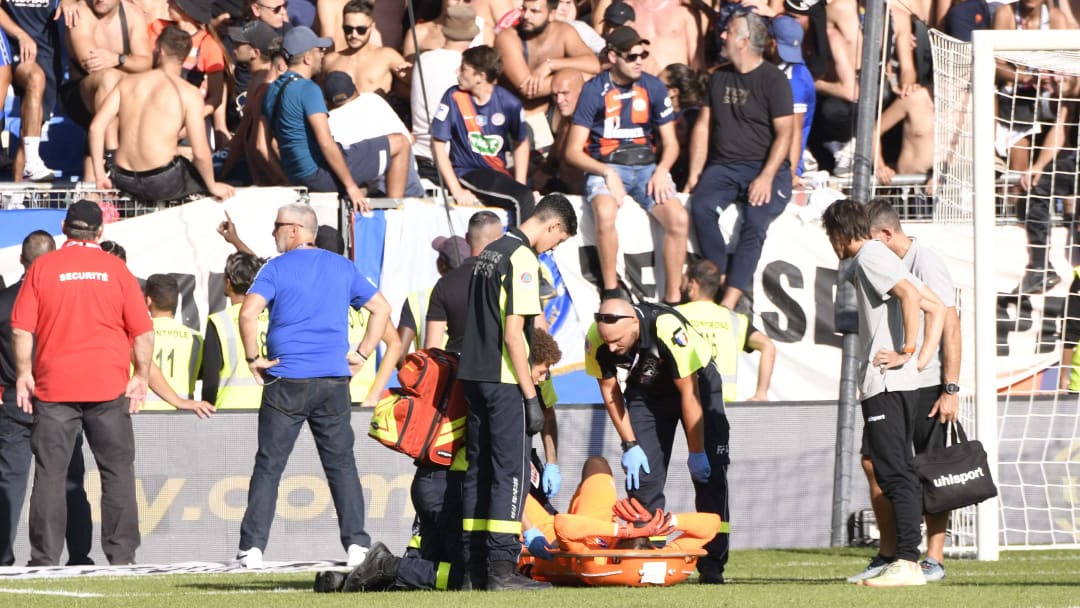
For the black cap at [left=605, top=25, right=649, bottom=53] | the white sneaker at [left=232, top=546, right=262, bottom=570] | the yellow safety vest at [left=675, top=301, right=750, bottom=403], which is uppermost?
the black cap at [left=605, top=25, right=649, bottom=53]

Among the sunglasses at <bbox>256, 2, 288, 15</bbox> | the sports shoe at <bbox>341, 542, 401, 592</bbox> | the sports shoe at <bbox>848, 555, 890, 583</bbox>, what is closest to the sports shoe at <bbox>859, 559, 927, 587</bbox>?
the sports shoe at <bbox>848, 555, 890, 583</bbox>

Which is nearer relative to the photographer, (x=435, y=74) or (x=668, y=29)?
(x=435, y=74)

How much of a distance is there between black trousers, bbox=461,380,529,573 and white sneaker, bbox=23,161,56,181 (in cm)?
667

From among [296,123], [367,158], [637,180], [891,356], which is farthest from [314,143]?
[891,356]

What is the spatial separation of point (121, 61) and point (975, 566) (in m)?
8.11

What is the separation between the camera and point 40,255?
10.3 metres

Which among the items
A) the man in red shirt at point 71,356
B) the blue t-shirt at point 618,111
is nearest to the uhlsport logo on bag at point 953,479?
the man in red shirt at point 71,356

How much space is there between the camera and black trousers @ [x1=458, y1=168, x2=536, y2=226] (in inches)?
492

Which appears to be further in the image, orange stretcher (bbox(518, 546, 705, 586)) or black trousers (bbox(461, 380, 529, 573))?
orange stretcher (bbox(518, 546, 705, 586))

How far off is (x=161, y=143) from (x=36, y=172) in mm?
1260

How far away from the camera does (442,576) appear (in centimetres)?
789

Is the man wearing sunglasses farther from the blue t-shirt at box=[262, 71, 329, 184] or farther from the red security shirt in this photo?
the blue t-shirt at box=[262, 71, 329, 184]

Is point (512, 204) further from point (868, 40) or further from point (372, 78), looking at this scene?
point (868, 40)

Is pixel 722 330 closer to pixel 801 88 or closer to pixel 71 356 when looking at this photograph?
pixel 801 88
